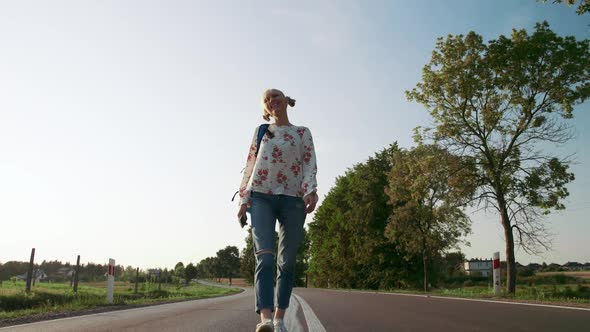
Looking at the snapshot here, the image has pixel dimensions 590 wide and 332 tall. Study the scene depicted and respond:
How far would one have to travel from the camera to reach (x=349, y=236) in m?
48.1

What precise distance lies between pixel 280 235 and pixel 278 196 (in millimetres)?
344

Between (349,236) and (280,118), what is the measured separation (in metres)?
44.8

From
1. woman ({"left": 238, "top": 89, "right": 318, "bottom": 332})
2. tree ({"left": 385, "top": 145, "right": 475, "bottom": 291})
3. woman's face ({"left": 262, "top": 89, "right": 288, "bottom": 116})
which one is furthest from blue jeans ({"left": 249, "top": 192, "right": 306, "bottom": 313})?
tree ({"left": 385, "top": 145, "right": 475, "bottom": 291})

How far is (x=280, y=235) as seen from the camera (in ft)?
13.1

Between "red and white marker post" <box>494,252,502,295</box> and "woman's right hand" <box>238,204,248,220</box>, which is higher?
"woman's right hand" <box>238,204,248,220</box>

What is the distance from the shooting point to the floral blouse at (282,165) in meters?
3.96

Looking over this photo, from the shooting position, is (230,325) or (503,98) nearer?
(230,325)

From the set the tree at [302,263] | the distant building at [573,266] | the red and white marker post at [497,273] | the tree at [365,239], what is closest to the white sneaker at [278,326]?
the red and white marker post at [497,273]

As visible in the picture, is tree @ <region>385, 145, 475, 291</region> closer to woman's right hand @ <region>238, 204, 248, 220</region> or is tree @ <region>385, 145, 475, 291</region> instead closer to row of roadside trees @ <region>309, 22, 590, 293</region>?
row of roadside trees @ <region>309, 22, 590, 293</region>

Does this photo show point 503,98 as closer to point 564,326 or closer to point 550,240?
point 550,240

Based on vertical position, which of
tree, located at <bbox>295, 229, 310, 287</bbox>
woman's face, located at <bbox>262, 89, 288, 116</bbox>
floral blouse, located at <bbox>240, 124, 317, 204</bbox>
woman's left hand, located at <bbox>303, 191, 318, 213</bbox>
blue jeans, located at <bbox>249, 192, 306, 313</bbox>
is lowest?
tree, located at <bbox>295, 229, 310, 287</bbox>

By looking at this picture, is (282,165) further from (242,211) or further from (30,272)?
(30,272)

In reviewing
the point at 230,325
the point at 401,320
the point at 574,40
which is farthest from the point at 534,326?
the point at 574,40

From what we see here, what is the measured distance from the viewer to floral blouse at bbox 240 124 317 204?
156 inches
